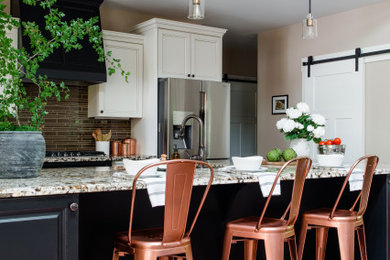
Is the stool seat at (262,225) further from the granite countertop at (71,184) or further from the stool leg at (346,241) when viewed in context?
the stool leg at (346,241)

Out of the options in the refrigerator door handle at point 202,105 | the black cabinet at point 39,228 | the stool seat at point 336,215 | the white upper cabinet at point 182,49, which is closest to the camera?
the black cabinet at point 39,228

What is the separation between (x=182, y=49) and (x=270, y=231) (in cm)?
327

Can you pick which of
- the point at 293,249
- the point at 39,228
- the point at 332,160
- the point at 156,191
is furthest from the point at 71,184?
the point at 332,160

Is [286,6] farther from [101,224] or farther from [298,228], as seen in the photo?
[101,224]

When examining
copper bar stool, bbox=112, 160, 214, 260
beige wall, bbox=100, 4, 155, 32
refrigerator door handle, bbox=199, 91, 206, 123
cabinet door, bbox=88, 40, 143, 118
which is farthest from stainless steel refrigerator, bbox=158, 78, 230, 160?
copper bar stool, bbox=112, 160, 214, 260

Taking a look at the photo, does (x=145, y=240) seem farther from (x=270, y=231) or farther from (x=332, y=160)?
(x=332, y=160)

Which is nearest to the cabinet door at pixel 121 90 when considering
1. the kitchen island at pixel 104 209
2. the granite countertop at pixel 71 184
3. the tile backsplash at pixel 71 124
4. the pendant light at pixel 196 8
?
the tile backsplash at pixel 71 124

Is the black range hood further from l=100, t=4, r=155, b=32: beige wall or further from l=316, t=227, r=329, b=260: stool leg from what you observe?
l=316, t=227, r=329, b=260: stool leg

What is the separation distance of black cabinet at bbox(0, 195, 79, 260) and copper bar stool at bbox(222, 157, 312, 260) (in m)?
0.87

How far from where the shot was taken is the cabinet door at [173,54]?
5.12 meters

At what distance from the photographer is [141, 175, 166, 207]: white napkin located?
1993mm

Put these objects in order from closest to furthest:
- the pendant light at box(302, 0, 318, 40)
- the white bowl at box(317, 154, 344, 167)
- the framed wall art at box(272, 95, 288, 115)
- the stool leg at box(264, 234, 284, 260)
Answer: the stool leg at box(264, 234, 284, 260) → the white bowl at box(317, 154, 344, 167) → the pendant light at box(302, 0, 318, 40) → the framed wall art at box(272, 95, 288, 115)

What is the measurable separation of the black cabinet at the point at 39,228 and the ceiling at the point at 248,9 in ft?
11.7

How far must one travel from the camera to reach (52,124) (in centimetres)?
504
